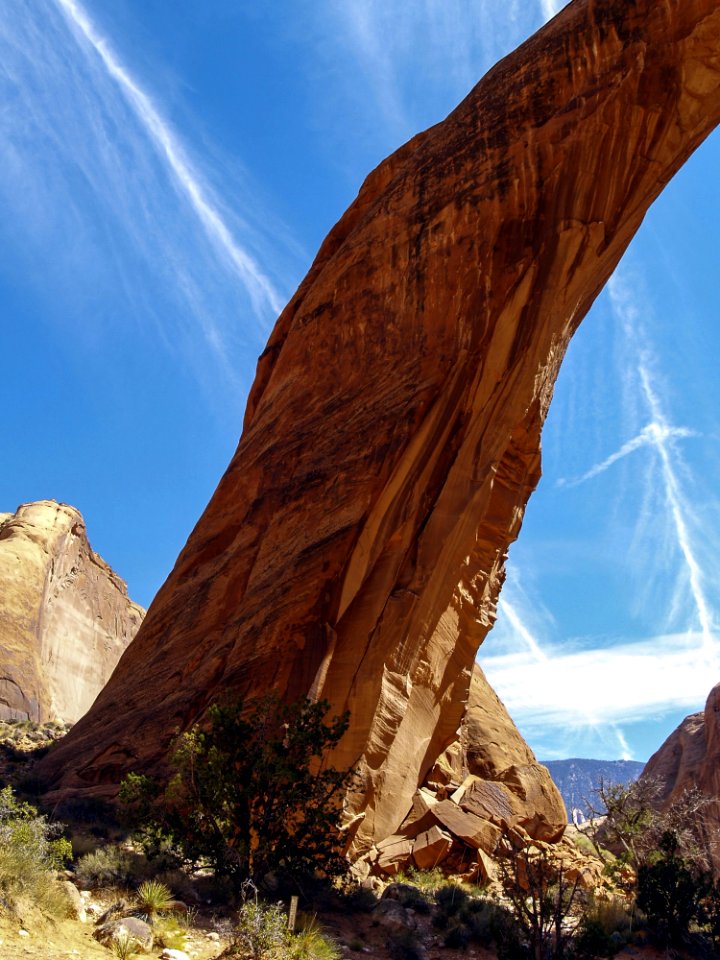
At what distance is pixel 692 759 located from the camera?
151 feet

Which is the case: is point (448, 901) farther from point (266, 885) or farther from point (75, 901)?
point (75, 901)

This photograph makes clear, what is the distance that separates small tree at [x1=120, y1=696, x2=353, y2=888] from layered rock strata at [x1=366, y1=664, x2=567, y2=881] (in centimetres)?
322

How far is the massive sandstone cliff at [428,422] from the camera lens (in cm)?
1605

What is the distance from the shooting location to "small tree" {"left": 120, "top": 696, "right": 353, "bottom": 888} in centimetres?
1105

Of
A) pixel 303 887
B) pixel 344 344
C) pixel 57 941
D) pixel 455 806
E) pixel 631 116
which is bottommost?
pixel 57 941

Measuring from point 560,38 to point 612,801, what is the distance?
21.2 metres

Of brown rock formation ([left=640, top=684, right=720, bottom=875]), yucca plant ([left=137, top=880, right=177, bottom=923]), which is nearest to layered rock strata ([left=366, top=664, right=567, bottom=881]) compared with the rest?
yucca plant ([left=137, top=880, right=177, bottom=923])

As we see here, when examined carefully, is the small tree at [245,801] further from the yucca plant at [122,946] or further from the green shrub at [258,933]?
the yucca plant at [122,946]

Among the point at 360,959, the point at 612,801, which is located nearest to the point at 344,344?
the point at 360,959

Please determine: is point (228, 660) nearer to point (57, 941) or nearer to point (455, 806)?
point (455, 806)

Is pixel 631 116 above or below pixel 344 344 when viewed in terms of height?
above

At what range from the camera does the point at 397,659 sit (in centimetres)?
1595

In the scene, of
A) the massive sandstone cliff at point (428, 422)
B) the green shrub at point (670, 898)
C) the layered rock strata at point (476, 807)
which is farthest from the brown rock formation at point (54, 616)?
the green shrub at point (670, 898)

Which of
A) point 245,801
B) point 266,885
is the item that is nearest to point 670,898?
point 266,885
